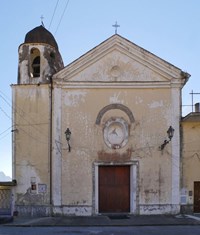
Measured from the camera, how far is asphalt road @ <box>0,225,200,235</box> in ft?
52.2

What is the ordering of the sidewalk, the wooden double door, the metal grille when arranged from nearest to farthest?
the sidewalk
the metal grille
the wooden double door

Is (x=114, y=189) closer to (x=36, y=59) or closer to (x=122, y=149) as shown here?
(x=122, y=149)

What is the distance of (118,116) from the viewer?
2242 centimetres

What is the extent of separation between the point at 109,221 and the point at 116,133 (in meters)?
5.00

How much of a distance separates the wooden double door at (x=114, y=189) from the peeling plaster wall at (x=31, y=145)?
298 cm

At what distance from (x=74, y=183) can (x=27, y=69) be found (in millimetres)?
7150

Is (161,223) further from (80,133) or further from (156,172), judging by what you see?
(80,133)

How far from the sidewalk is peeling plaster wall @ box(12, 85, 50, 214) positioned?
152 cm

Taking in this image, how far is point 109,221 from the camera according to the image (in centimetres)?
1945

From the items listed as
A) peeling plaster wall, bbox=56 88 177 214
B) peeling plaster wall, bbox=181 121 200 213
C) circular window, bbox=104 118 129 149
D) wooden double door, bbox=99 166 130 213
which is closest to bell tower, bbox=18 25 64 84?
peeling plaster wall, bbox=56 88 177 214

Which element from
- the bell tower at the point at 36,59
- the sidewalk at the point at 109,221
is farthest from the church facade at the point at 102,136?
the bell tower at the point at 36,59

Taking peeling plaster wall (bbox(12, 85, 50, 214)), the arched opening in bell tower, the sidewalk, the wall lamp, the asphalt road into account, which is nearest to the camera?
the asphalt road

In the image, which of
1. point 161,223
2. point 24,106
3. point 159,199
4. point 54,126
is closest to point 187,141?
point 159,199

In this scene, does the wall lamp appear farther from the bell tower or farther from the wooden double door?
the bell tower
